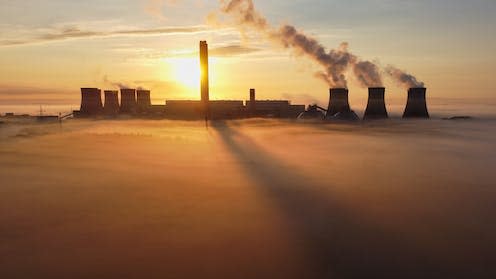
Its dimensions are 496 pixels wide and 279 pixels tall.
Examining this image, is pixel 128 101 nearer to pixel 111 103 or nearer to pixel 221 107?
pixel 111 103

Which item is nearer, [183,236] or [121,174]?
[183,236]

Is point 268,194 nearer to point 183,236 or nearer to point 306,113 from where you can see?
point 183,236

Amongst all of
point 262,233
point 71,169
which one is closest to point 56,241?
point 262,233

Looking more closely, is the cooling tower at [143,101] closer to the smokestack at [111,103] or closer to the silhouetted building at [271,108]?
the smokestack at [111,103]

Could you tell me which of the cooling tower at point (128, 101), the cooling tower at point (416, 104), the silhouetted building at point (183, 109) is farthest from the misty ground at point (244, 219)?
the cooling tower at point (128, 101)

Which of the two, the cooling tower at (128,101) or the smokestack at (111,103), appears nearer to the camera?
the cooling tower at (128,101)

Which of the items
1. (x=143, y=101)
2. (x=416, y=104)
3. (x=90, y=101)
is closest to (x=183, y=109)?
(x=143, y=101)

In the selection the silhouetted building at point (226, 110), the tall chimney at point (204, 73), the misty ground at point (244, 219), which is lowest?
the misty ground at point (244, 219)
